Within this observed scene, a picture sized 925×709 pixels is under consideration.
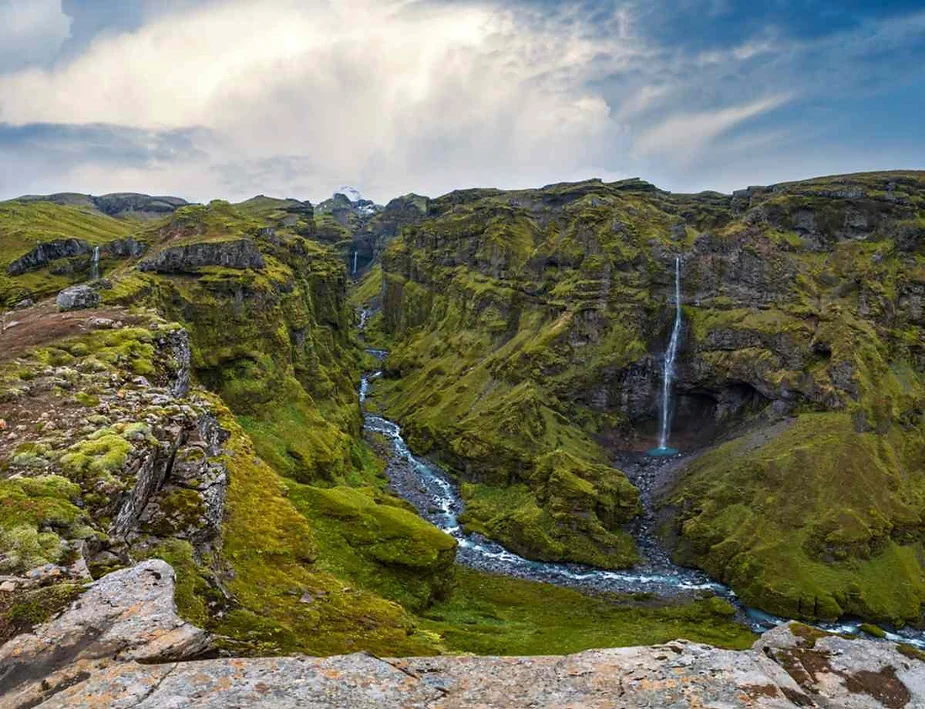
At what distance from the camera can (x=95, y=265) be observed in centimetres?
9538

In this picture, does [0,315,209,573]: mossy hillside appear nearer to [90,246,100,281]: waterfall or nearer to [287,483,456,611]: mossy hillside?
[287,483,456,611]: mossy hillside

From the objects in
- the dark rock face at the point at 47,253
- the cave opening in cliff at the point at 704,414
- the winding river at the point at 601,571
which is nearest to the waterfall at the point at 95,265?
the dark rock face at the point at 47,253

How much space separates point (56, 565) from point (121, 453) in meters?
5.41

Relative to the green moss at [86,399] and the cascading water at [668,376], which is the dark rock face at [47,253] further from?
the cascading water at [668,376]

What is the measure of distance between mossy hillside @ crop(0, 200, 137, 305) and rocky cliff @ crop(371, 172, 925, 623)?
6655cm

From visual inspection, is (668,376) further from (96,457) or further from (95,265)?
(96,457)

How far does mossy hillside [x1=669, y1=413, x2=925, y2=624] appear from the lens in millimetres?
72188

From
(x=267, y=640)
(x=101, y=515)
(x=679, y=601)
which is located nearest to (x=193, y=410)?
(x=101, y=515)

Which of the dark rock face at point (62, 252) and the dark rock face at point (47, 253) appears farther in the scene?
the dark rock face at point (62, 252)

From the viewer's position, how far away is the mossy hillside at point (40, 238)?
8569 cm

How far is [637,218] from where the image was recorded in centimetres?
13775

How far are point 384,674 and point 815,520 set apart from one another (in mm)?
81765

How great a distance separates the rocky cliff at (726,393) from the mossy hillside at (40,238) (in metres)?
66.6

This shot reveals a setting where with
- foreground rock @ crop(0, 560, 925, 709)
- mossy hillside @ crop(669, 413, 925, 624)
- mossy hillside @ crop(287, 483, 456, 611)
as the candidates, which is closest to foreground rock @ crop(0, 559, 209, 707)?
foreground rock @ crop(0, 560, 925, 709)
